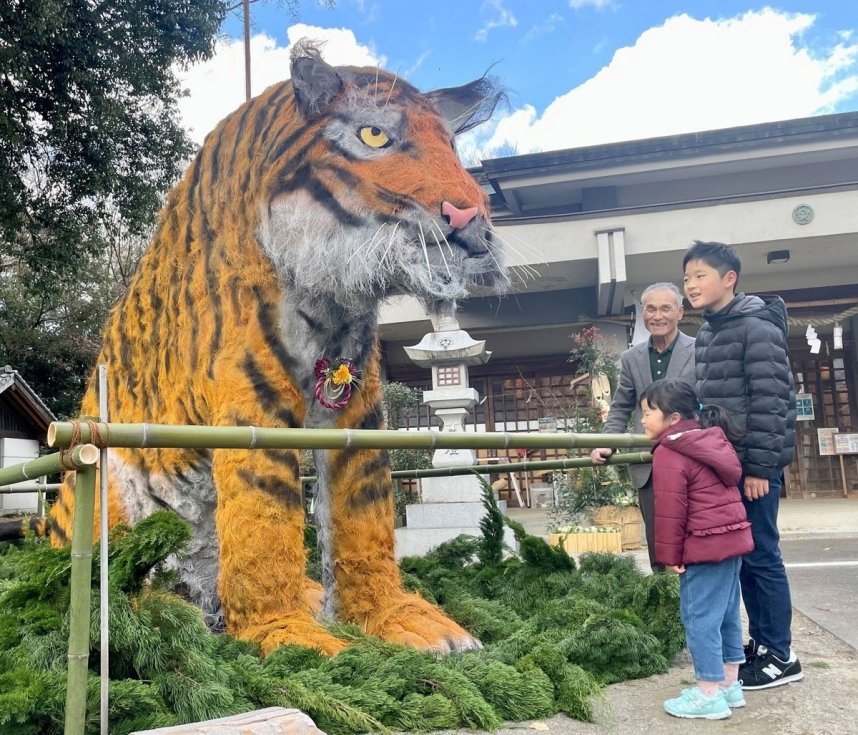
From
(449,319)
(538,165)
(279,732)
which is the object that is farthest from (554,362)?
(279,732)

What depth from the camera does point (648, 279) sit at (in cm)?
1132

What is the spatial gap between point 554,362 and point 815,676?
10.6 m

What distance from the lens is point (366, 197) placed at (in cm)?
267

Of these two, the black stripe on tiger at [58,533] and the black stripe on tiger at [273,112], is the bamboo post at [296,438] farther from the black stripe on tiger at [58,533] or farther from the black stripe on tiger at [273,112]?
the black stripe on tiger at [58,533]

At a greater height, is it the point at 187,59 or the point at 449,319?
the point at 187,59

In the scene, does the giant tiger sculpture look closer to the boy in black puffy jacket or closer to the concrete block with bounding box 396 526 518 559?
the boy in black puffy jacket

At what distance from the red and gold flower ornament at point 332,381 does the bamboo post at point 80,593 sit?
1.33 metres

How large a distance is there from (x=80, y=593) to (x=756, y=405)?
83.2 inches

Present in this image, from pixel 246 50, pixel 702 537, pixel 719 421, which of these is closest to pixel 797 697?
pixel 702 537

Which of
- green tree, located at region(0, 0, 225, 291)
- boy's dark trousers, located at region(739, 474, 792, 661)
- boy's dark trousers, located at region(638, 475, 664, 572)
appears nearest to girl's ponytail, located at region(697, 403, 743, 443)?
boy's dark trousers, located at region(739, 474, 792, 661)

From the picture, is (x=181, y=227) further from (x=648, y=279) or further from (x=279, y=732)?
(x=648, y=279)

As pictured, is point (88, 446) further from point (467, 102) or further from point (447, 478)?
point (447, 478)

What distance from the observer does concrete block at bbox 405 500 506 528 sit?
7562 millimetres

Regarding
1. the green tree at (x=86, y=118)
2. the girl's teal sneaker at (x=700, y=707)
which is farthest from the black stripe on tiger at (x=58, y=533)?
the green tree at (x=86, y=118)
